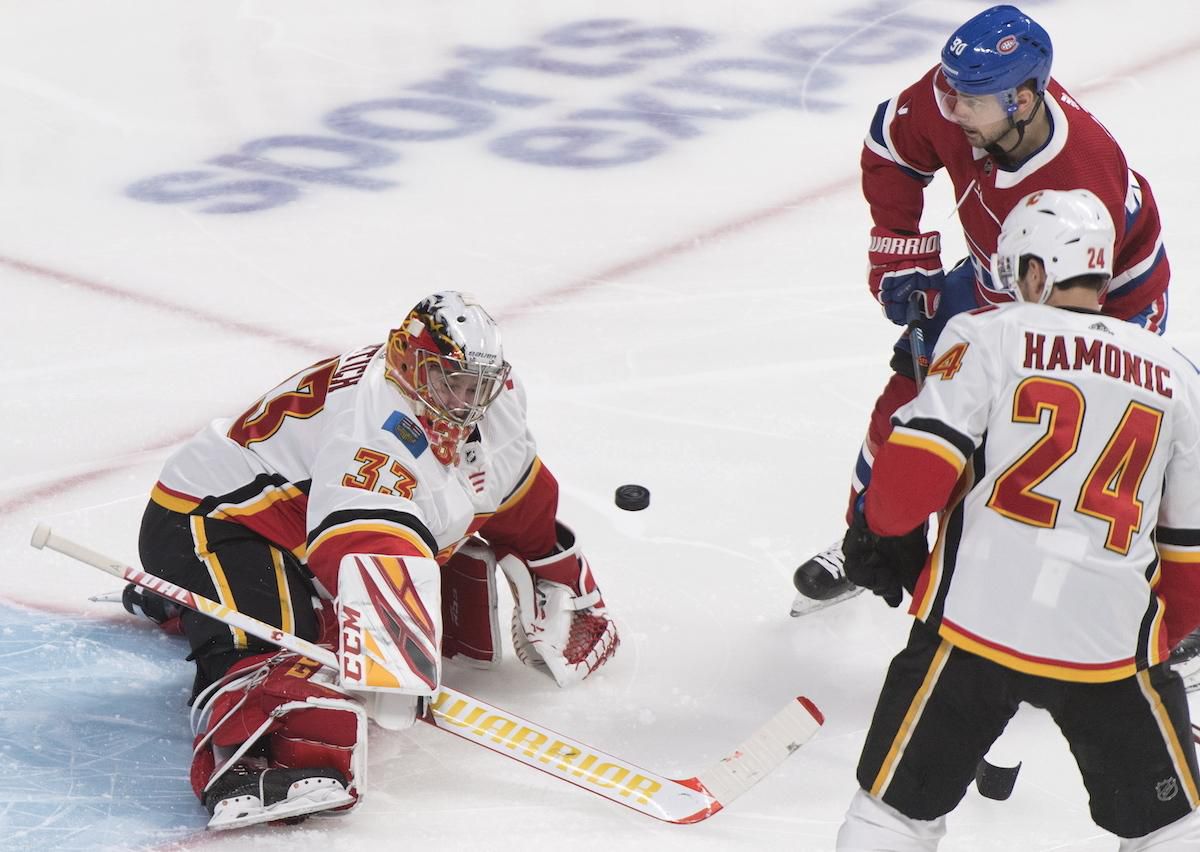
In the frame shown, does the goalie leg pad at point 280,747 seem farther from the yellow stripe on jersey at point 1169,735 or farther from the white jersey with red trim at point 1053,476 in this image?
the yellow stripe on jersey at point 1169,735

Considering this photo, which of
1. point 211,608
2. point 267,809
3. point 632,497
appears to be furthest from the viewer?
point 632,497

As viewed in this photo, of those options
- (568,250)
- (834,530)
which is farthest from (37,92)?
(834,530)

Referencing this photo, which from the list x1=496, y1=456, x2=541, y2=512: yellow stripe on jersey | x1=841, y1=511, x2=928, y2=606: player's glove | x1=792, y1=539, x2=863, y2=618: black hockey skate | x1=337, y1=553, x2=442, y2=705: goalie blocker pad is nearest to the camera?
x1=841, y1=511, x2=928, y2=606: player's glove

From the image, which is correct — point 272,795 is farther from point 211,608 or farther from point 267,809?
point 211,608

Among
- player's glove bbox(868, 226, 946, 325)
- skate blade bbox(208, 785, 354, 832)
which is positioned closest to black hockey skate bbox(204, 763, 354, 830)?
skate blade bbox(208, 785, 354, 832)

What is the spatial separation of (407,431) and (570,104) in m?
3.64

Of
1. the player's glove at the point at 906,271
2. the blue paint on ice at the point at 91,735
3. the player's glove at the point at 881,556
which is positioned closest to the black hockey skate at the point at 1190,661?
the player's glove at the point at 906,271

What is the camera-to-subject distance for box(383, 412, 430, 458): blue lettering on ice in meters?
2.81

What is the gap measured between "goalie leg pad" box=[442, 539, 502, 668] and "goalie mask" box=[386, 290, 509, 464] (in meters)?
0.36

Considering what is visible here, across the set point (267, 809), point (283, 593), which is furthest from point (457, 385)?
point (267, 809)

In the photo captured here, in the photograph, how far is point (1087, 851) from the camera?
8.95ft

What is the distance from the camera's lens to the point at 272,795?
2.65 m

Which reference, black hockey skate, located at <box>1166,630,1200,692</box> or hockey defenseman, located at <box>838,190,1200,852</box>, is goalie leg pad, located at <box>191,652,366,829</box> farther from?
black hockey skate, located at <box>1166,630,1200,692</box>

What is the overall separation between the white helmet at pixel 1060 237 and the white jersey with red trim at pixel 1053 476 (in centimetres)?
6
